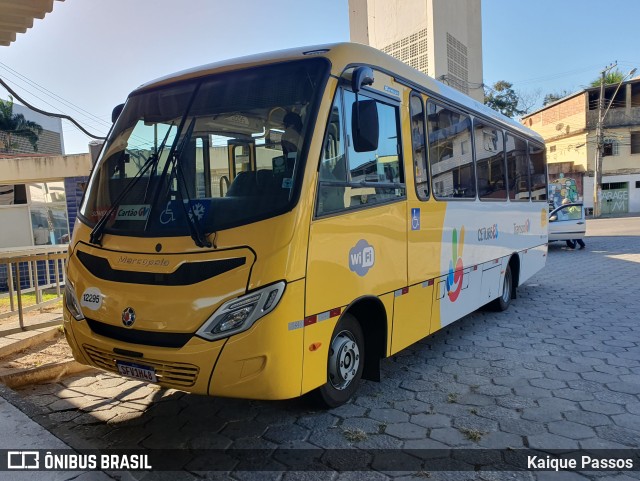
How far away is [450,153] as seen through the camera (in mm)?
5422

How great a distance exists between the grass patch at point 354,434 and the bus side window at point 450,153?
8.34ft

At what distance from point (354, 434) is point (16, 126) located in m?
36.7

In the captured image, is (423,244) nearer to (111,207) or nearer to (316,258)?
(316,258)

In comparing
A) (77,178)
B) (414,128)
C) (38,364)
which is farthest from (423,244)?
(77,178)

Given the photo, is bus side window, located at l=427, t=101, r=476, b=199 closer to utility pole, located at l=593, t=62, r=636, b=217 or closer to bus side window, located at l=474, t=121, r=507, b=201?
bus side window, located at l=474, t=121, r=507, b=201

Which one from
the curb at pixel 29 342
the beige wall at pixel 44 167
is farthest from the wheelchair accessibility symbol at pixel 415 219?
the beige wall at pixel 44 167

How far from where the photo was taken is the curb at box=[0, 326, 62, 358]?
17.9 ft

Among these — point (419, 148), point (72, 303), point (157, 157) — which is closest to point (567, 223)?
point (419, 148)

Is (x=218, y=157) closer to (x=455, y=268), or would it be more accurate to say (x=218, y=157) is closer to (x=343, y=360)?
(x=343, y=360)

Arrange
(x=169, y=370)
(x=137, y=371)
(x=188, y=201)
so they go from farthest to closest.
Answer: (x=188, y=201)
(x=137, y=371)
(x=169, y=370)

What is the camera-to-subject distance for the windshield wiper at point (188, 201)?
3.15 metres

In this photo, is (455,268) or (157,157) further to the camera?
(455,268)

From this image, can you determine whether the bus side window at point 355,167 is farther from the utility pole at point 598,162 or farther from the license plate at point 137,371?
the utility pole at point 598,162

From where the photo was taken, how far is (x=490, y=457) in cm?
314
